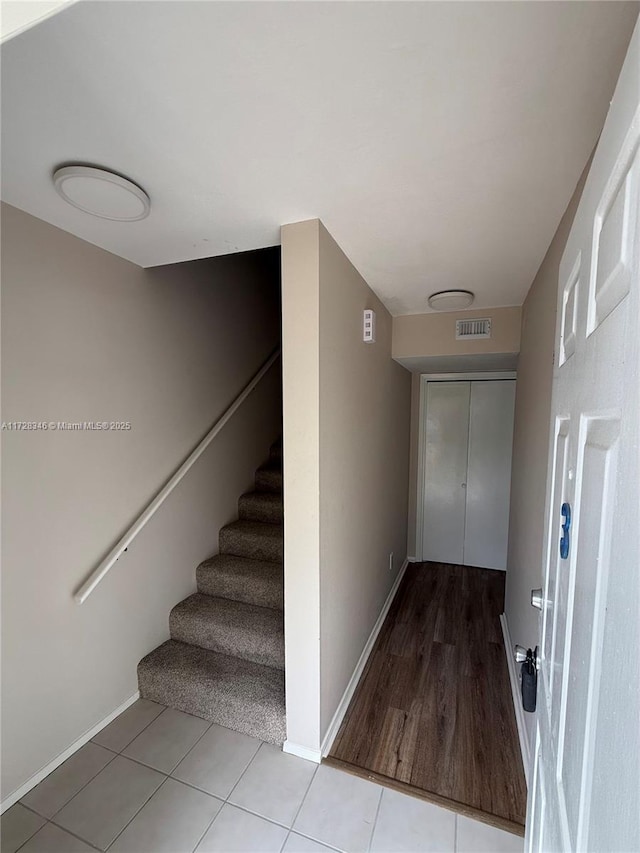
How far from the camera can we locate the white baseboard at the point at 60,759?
1.38 meters

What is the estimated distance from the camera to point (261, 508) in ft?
8.83

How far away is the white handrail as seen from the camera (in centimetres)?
164

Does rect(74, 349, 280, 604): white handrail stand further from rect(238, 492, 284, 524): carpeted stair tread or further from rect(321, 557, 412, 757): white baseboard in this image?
rect(321, 557, 412, 757): white baseboard

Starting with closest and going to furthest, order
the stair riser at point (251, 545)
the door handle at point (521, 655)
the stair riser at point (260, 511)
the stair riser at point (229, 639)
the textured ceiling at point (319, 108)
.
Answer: the textured ceiling at point (319, 108)
the door handle at point (521, 655)
the stair riser at point (229, 639)
the stair riser at point (251, 545)
the stair riser at point (260, 511)

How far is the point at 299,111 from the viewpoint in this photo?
89 cm

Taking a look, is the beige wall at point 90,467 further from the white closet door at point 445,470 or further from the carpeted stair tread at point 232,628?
the white closet door at point 445,470

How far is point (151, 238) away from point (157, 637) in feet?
6.84

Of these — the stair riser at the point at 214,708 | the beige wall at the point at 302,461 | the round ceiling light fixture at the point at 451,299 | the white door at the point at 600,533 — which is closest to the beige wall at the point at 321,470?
the beige wall at the point at 302,461

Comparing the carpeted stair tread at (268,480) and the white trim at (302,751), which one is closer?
the white trim at (302,751)

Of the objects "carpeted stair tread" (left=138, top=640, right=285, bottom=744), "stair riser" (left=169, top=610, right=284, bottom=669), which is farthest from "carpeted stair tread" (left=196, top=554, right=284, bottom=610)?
"carpeted stair tread" (left=138, top=640, right=285, bottom=744)

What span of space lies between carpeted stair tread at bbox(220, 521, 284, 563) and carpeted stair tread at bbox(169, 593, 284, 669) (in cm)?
33

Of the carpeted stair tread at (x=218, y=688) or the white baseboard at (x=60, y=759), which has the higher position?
the carpeted stair tread at (x=218, y=688)

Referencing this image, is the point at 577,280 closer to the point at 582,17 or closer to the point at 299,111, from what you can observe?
the point at 582,17

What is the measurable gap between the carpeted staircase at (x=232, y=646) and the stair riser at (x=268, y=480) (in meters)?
0.41
